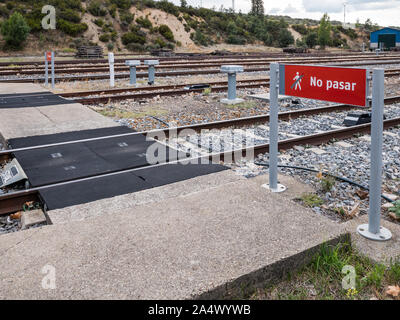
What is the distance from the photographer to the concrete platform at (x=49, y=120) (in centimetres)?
815

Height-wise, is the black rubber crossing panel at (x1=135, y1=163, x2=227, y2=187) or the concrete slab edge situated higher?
the black rubber crossing panel at (x1=135, y1=163, x2=227, y2=187)

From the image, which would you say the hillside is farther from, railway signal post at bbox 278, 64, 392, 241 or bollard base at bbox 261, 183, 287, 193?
railway signal post at bbox 278, 64, 392, 241

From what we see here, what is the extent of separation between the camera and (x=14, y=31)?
34094mm

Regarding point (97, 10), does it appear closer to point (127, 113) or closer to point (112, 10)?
point (112, 10)

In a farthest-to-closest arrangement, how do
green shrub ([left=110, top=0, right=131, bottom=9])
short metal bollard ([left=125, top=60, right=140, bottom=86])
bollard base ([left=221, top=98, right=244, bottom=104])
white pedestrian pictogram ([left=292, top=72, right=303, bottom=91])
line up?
1. green shrub ([left=110, top=0, right=131, bottom=9])
2. short metal bollard ([left=125, top=60, right=140, bottom=86])
3. bollard base ([left=221, top=98, right=244, bottom=104])
4. white pedestrian pictogram ([left=292, top=72, right=303, bottom=91])

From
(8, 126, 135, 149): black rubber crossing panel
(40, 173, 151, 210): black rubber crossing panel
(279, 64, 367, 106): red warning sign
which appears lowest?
(40, 173, 151, 210): black rubber crossing panel

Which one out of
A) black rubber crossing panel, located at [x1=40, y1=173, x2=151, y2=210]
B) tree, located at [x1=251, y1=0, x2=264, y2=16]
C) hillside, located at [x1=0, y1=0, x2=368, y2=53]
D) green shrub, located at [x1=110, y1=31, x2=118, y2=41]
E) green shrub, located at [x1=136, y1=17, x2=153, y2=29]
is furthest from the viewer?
tree, located at [x1=251, y1=0, x2=264, y2=16]

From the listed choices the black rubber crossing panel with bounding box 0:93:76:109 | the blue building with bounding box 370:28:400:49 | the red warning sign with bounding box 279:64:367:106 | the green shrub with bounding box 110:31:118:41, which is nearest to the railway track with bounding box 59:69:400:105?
the black rubber crossing panel with bounding box 0:93:76:109

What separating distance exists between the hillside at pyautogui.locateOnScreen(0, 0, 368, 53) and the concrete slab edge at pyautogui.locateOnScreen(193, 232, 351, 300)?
3615 centimetres

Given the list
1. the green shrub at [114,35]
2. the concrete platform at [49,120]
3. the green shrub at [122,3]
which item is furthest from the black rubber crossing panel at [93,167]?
the green shrub at [122,3]

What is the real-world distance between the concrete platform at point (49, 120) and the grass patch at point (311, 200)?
4987 millimetres

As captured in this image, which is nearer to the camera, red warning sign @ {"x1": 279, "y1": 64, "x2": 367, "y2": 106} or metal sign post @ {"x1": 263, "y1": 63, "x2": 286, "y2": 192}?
red warning sign @ {"x1": 279, "y1": 64, "x2": 367, "y2": 106}
